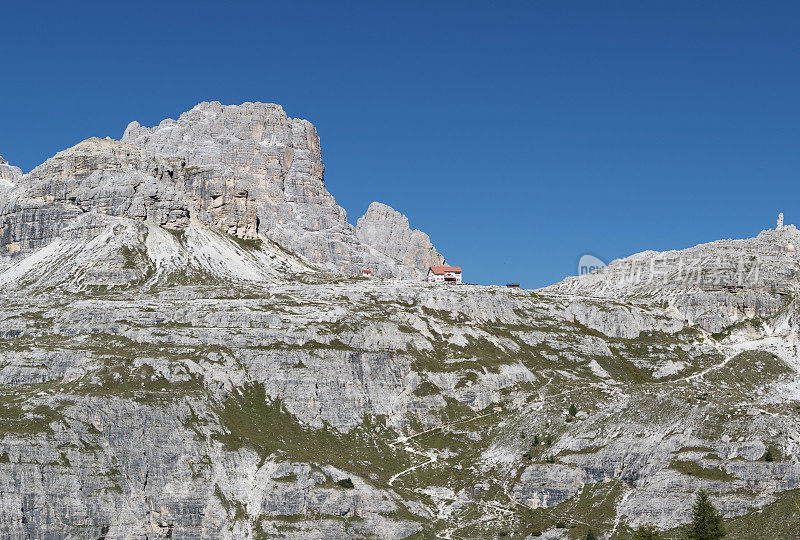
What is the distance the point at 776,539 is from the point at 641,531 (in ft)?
81.7

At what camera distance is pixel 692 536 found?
636 feet

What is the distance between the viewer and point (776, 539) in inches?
7500

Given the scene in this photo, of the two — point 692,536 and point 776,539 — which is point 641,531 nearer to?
point 692,536

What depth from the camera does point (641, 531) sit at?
647 ft

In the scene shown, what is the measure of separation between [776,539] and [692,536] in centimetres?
1532

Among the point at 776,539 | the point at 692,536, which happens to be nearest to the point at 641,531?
the point at 692,536

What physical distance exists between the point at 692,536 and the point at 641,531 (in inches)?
379
